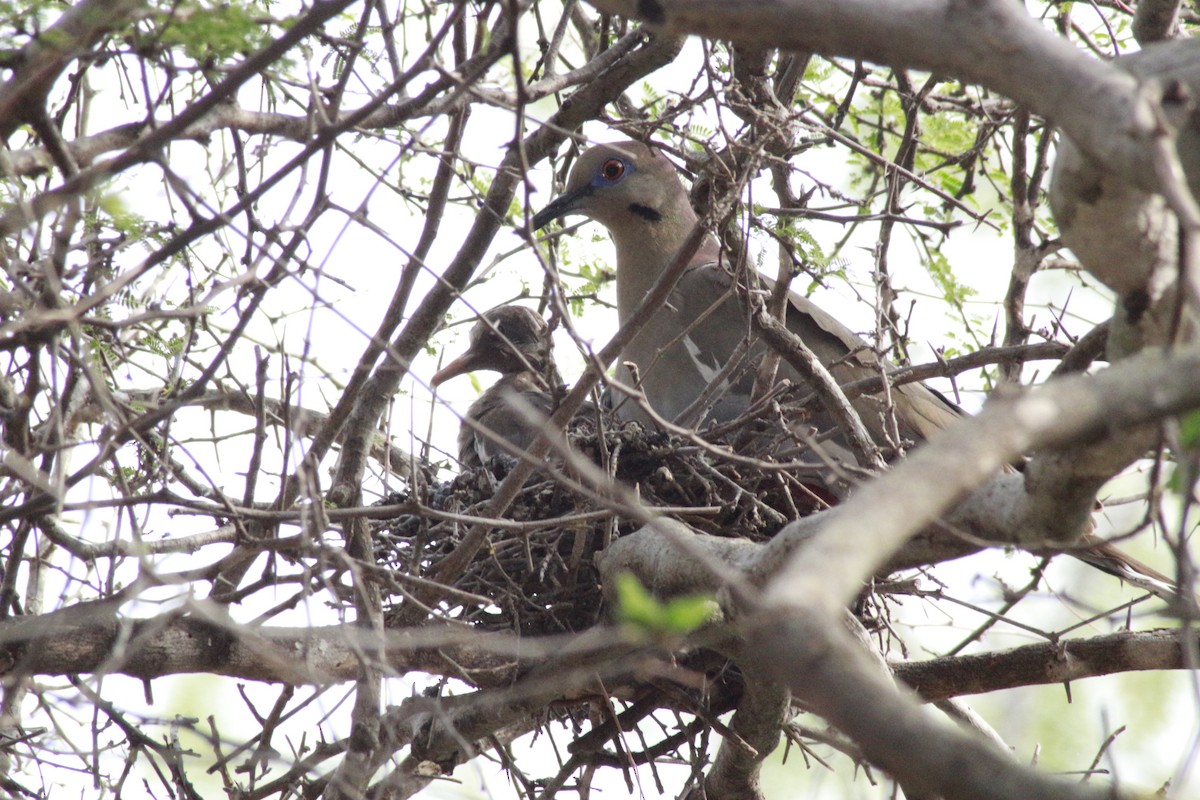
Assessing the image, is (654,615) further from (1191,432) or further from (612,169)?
(612,169)

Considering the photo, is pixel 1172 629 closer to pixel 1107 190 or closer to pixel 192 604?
pixel 1107 190

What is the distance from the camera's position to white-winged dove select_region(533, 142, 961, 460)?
235 inches

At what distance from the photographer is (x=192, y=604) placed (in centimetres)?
299

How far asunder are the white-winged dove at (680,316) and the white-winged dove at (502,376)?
499 millimetres

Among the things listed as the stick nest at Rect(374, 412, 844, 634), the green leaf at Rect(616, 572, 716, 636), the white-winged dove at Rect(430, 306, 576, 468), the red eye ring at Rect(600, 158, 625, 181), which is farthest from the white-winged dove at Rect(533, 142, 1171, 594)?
the green leaf at Rect(616, 572, 716, 636)

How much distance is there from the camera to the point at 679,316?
6348 millimetres

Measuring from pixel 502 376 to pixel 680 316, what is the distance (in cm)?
137

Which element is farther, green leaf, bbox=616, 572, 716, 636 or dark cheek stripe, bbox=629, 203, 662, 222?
dark cheek stripe, bbox=629, 203, 662, 222

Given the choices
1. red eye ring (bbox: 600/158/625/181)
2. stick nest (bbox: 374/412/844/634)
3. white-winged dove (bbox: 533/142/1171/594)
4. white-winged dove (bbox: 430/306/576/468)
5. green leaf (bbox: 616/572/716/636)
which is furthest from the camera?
red eye ring (bbox: 600/158/625/181)

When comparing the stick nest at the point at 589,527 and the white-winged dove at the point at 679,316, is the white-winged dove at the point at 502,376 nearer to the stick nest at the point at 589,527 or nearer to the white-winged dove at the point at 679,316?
the white-winged dove at the point at 679,316

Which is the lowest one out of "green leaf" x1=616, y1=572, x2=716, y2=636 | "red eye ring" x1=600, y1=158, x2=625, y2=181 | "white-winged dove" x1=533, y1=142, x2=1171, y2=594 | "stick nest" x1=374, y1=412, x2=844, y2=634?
"green leaf" x1=616, y1=572, x2=716, y2=636

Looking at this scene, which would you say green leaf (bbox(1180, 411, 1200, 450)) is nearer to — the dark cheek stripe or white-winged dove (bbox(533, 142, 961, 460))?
white-winged dove (bbox(533, 142, 961, 460))

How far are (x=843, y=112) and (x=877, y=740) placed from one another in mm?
4412

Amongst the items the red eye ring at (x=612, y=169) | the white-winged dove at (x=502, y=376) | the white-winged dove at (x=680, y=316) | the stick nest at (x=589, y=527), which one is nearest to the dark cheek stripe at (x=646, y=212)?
the white-winged dove at (x=680, y=316)
